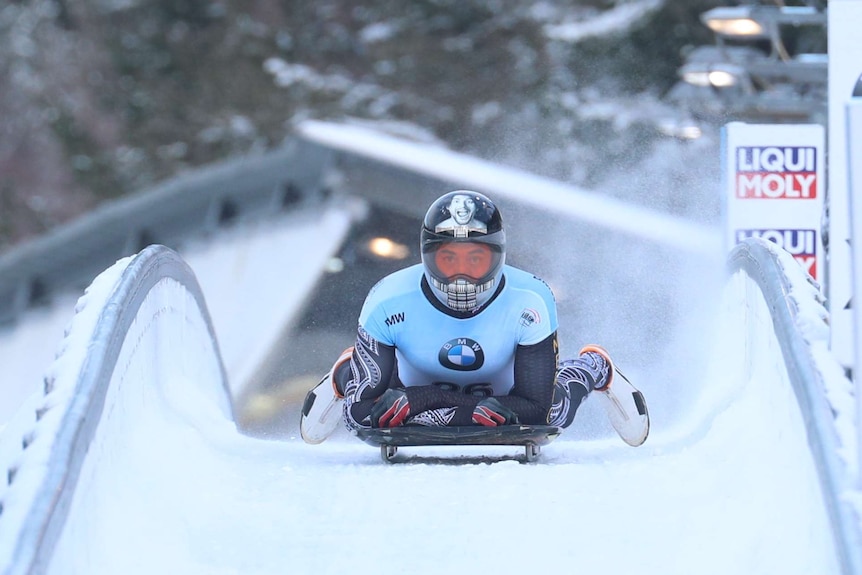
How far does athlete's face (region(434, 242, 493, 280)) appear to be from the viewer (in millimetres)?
5047

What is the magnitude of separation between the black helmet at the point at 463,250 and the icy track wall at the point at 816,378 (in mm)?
1015

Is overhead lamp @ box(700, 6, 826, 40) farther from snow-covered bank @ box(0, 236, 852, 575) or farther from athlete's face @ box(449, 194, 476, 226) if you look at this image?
snow-covered bank @ box(0, 236, 852, 575)

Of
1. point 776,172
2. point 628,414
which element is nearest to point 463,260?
point 628,414

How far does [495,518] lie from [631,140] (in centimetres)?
2224

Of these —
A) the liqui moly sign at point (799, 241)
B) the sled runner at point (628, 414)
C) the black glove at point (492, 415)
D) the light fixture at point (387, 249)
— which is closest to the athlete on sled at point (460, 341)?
the black glove at point (492, 415)

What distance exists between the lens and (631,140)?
25438mm

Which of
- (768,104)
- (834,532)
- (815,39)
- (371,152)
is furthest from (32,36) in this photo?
(834,532)

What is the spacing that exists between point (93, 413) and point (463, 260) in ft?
6.37

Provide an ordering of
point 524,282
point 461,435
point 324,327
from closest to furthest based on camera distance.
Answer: point 461,435
point 524,282
point 324,327

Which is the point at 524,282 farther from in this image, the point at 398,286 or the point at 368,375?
the point at 368,375

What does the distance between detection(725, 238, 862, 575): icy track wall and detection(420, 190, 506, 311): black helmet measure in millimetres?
1015

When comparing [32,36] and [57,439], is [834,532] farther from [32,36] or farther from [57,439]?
[32,36]

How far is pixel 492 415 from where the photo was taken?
194 inches

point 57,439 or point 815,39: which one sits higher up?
point 815,39
